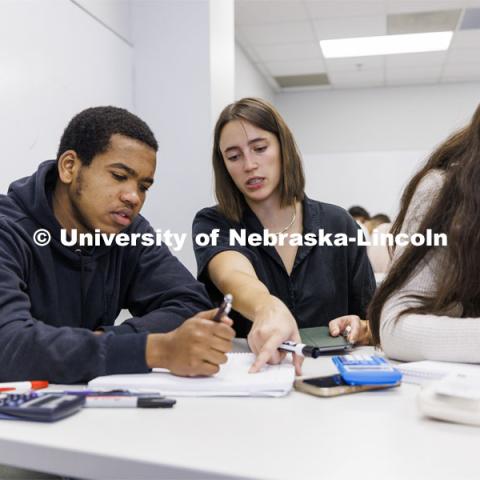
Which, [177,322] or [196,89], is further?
[196,89]

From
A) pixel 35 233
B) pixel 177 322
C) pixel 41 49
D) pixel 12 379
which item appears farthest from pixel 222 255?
pixel 41 49

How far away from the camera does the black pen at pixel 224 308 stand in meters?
0.82

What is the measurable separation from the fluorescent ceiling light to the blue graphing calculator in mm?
5005

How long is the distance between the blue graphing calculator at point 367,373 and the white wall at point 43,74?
1344 mm

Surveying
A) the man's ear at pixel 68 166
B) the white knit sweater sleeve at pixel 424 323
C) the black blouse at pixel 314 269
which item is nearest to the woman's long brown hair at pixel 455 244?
the white knit sweater sleeve at pixel 424 323

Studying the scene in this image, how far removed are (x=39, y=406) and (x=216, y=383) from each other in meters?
0.24

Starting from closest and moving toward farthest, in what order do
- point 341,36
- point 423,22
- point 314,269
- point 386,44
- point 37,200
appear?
point 37,200
point 314,269
point 423,22
point 341,36
point 386,44

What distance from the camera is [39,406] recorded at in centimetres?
69

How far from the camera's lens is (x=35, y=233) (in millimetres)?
1222

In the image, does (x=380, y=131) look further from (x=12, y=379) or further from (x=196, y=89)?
(x=12, y=379)

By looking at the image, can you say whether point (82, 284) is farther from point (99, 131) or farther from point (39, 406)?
point (39, 406)

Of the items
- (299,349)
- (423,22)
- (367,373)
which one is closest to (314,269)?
(299,349)

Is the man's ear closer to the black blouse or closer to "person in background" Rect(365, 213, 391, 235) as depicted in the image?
the black blouse

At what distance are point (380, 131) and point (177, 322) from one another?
643 centimetres
